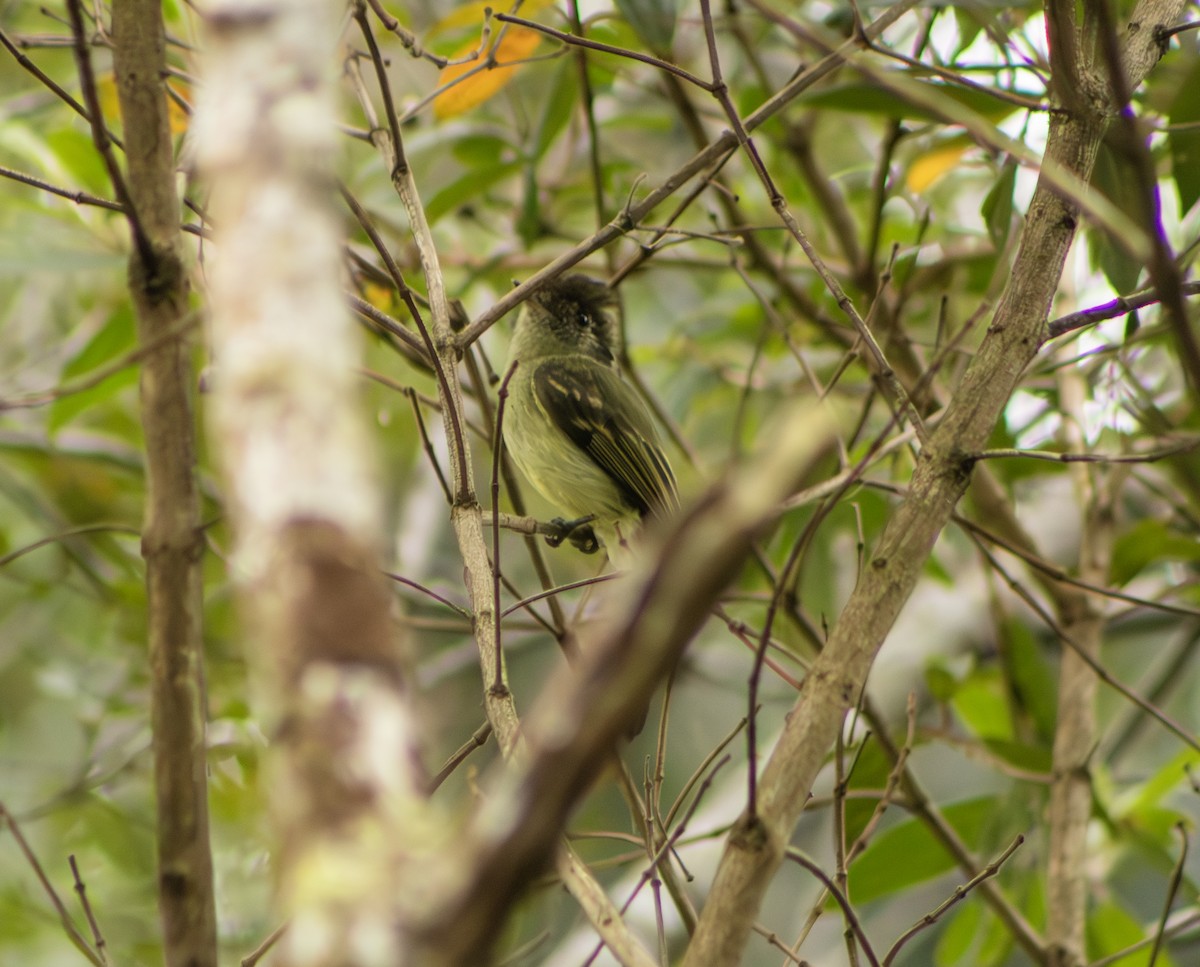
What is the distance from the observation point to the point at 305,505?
2.82 feet

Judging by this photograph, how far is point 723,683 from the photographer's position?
198 inches

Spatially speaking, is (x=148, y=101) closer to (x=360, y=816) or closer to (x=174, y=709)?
(x=174, y=709)

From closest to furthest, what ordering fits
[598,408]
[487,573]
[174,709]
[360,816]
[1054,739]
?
[360,816]
[174,709]
[487,573]
[1054,739]
[598,408]

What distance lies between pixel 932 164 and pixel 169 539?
11.2 ft

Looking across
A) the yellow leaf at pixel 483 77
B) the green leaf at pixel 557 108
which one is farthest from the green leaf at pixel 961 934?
the yellow leaf at pixel 483 77

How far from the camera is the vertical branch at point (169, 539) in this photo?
1.31 m

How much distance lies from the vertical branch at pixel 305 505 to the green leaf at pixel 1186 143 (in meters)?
2.46

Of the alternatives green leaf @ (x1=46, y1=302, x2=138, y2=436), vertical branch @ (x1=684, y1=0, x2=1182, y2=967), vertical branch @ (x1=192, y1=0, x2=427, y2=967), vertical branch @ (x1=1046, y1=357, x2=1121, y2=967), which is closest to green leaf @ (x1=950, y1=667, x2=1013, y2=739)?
vertical branch @ (x1=1046, y1=357, x2=1121, y2=967)

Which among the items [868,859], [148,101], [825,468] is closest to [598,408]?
[825,468]

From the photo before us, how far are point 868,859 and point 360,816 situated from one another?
3011mm

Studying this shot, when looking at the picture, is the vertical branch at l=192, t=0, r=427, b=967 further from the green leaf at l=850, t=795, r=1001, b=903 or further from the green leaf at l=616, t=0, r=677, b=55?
the green leaf at l=850, t=795, r=1001, b=903

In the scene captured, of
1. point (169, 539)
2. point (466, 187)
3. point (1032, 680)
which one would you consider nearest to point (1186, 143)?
point (1032, 680)

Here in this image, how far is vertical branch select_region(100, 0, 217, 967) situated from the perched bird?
9.24 feet

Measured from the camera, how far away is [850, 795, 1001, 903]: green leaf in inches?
139
